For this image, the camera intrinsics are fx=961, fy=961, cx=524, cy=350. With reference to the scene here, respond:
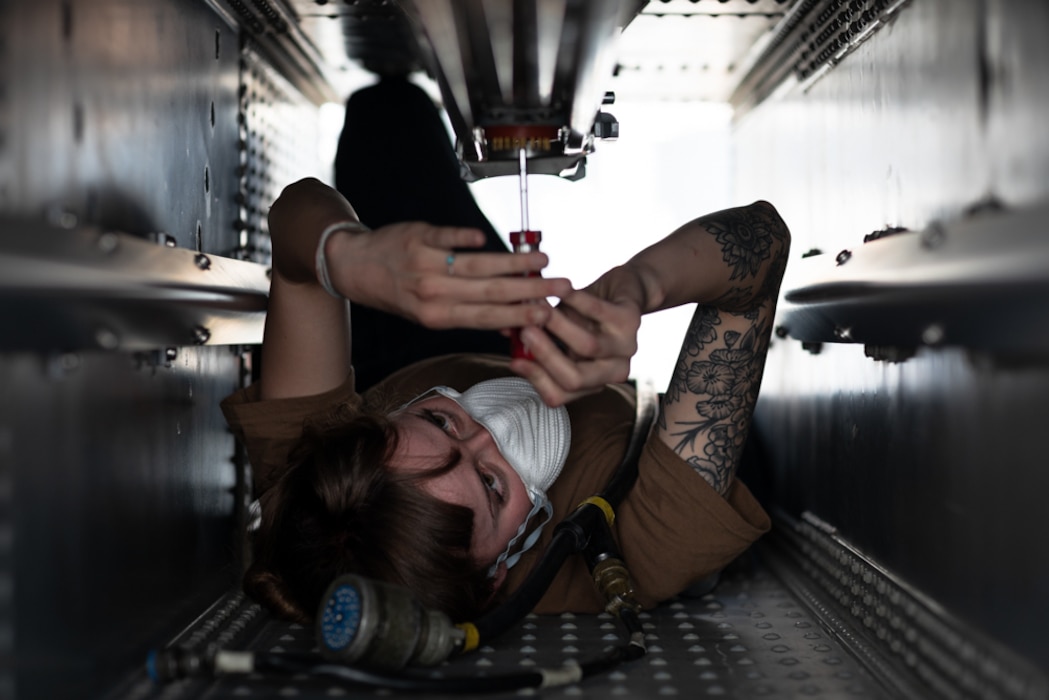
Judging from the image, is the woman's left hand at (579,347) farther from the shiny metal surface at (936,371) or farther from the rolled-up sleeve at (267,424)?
the rolled-up sleeve at (267,424)

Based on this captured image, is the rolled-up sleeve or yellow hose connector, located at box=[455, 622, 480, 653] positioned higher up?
the rolled-up sleeve

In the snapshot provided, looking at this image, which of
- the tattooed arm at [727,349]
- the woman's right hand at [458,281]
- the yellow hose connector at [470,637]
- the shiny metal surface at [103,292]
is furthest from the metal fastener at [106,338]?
the tattooed arm at [727,349]

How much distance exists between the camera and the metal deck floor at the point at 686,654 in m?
1.00

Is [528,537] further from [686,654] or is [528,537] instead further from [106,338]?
[106,338]

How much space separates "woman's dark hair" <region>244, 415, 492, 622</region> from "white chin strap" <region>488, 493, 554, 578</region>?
0.14 feet

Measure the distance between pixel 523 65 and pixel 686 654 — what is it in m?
0.72

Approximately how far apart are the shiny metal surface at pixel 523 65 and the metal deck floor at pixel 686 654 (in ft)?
1.84

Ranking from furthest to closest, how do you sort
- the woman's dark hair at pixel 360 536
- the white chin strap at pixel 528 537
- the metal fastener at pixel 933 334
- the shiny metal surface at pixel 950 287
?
the white chin strap at pixel 528 537, the woman's dark hair at pixel 360 536, the metal fastener at pixel 933 334, the shiny metal surface at pixel 950 287

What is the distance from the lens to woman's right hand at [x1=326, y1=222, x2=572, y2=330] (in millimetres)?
905

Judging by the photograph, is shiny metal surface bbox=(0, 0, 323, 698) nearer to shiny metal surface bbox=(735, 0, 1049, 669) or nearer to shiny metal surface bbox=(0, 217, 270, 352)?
shiny metal surface bbox=(0, 217, 270, 352)

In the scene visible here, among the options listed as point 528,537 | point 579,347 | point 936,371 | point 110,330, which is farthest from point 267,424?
point 936,371

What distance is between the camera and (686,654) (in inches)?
45.5

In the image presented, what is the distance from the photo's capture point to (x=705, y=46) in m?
1.83

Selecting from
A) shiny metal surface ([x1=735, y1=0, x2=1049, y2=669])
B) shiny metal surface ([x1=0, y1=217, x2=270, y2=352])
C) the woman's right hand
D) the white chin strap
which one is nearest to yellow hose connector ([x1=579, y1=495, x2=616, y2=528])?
the white chin strap
